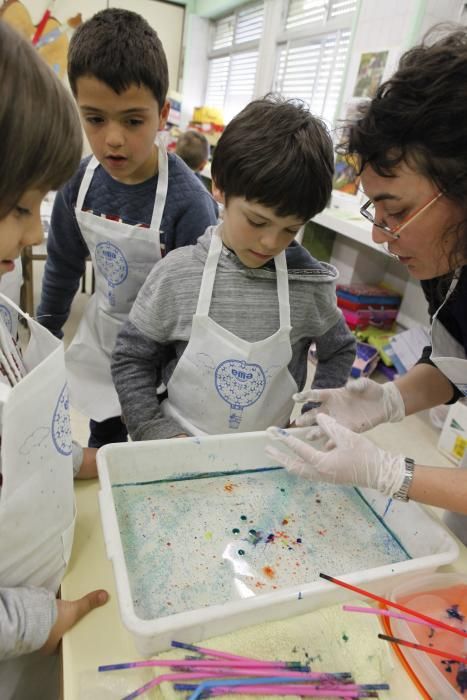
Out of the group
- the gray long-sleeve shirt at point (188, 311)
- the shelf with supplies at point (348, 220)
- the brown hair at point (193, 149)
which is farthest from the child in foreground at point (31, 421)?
the brown hair at point (193, 149)

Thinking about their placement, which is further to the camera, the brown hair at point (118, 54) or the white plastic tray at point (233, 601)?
the brown hair at point (118, 54)

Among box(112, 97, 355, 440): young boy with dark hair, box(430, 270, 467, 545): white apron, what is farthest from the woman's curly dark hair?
box(430, 270, 467, 545): white apron

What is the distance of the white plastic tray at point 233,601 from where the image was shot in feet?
1.71

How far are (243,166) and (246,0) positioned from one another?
16.3 ft

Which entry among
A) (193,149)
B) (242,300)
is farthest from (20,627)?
(193,149)

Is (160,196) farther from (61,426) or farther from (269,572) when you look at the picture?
(269,572)

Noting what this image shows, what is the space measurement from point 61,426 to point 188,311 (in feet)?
1.40

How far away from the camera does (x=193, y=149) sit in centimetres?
341

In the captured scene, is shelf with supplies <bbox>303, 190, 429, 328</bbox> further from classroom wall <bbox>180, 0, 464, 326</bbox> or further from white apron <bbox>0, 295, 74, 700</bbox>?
white apron <bbox>0, 295, 74, 700</bbox>

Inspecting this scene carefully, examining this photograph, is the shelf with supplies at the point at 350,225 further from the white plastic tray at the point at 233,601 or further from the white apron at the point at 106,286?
the white plastic tray at the point at 233,601

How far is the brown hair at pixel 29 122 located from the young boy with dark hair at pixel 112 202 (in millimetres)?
534

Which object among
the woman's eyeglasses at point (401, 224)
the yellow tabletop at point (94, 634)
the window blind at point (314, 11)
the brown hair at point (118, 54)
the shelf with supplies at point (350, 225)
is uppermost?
the window blind at point (314, 11)

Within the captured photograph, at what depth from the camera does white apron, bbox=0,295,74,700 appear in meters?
0.47

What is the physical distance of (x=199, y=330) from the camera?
906mm
